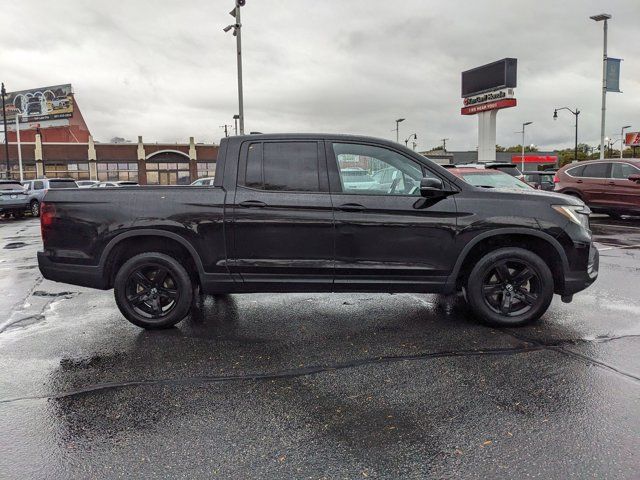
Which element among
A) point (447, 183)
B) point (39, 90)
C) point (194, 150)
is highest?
point (39, 90)

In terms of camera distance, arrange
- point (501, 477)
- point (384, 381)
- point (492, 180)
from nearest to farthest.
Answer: point (501, 477) < point (384, 381) < point (492, 180)

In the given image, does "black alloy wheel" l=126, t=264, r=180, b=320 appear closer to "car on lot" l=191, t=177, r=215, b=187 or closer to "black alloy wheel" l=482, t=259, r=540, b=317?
"car on lot" l=191, t=177, r=215, b=187

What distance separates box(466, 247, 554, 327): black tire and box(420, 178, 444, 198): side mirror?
825 mm

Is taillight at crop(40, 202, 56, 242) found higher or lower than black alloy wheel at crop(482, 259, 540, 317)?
higher

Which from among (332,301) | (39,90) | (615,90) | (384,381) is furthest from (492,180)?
(39,90)

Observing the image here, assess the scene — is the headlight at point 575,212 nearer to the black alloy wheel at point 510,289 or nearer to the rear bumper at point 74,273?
the black alloy wheel at point 510,289

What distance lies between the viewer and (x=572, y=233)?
→ 4977 millimetres

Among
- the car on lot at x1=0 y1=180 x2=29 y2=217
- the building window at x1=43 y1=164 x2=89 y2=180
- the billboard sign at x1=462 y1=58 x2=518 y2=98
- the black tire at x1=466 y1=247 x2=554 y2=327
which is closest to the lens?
the black tire at x1=466 y1=247 x2=554 y2=327

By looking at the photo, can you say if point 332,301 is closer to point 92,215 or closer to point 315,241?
point 315,241

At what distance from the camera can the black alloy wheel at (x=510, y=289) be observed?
16.7 feet

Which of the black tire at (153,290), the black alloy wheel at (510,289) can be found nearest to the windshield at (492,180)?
the black alloy wheel at (510,289)

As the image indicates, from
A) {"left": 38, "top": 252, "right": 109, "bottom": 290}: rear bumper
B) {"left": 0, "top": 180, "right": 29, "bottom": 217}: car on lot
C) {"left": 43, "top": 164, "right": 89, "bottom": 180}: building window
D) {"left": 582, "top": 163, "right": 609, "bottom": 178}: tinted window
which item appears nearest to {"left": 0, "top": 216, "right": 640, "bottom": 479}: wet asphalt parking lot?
{"left": 38, "top": 252, "right": 109, "bottom": 290}: rear bumper

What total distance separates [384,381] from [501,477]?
130cm

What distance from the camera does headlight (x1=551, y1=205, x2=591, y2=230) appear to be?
197 inches
